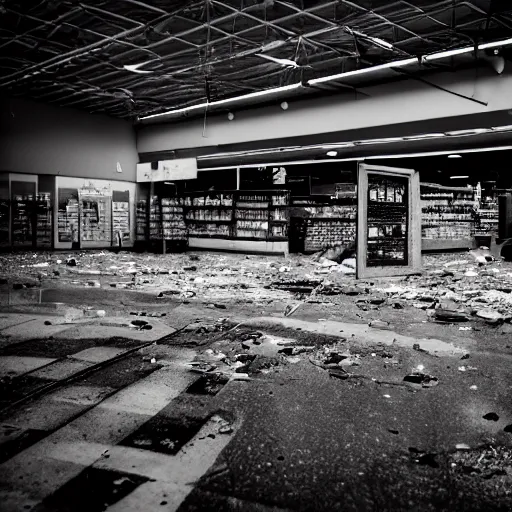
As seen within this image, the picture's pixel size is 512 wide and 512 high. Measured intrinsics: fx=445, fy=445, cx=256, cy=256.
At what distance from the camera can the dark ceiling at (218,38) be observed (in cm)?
764

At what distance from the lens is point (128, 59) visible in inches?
404

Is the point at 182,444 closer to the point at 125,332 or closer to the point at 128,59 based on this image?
the point at 125,332

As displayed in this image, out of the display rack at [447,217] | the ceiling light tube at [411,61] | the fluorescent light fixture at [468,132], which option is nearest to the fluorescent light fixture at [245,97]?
the ceiling light tube at [411,61]

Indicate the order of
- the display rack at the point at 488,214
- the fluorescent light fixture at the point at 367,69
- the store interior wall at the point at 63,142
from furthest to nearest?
the display rack at the point at 488,214, the store interior wall at the point at 63,142, the fluorescent light fixture at the point at 367,69

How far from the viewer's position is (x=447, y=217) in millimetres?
15461

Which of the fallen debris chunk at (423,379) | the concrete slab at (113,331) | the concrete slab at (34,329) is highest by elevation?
the concrete slab at (34,329)

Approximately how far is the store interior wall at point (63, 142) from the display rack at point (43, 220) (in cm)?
81

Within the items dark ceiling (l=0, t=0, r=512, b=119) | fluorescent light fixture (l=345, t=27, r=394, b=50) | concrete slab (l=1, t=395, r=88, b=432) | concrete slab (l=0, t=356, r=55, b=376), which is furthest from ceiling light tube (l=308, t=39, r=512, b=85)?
concrete slab (l=1, t=395, r=88, b=432)

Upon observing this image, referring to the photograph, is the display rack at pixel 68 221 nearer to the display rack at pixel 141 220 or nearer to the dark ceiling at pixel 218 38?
the display rack at pixel 141 220

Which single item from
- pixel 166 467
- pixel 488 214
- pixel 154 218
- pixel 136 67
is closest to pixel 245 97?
pixel 136 67

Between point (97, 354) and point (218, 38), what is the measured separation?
7.49m

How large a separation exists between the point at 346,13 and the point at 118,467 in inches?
320

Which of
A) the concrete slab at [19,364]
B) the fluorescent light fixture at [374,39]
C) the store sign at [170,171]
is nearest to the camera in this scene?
the concrete slab at [19,364]

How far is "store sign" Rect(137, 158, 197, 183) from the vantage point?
15.0 metres
